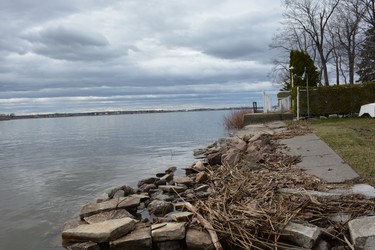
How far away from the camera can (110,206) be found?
745cm

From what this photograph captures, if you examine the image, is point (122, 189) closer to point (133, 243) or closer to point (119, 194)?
point (119, 194)

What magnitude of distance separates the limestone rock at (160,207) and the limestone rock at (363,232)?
3.68 m

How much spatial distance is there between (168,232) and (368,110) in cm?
1725

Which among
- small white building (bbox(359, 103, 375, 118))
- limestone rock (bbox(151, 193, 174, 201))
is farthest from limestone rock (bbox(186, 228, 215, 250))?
small white building (bbox(359, 103, 375, 118))

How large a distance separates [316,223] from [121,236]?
107 inches

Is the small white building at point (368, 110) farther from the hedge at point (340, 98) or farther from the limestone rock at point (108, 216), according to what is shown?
the limestone rock at point (108, 216)

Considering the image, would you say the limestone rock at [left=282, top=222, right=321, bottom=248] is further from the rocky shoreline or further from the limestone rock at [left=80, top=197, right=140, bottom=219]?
the limestone rock at [left=80, top=197, right=140, bottom=219]

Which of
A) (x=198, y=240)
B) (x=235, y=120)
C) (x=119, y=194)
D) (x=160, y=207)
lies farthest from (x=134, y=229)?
(x=235, y=120)

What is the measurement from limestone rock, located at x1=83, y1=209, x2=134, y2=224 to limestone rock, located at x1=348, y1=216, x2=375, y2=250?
3.89 meters

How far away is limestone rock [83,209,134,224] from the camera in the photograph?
6.81m

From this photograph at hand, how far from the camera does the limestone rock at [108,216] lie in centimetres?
681

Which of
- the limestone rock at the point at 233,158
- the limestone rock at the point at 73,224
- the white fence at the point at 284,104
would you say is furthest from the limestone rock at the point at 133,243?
the white fence at the point at 284,104

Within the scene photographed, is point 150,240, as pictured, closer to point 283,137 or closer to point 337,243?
point 337,243

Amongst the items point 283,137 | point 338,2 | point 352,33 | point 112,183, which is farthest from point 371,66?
point 112,183
